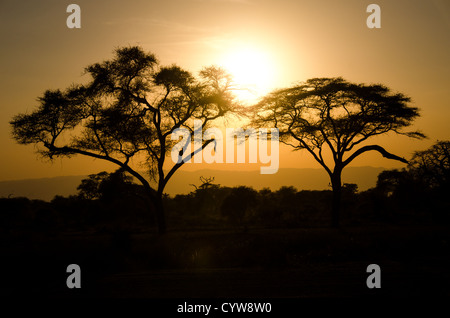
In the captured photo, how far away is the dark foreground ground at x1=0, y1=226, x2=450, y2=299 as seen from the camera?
8930mm

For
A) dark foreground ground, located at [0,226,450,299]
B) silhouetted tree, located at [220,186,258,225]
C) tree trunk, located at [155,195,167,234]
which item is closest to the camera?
dark foreground ground, located at [0,226,450,299]

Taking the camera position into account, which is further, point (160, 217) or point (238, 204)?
point (238, 204)

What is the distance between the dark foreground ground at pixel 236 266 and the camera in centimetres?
893

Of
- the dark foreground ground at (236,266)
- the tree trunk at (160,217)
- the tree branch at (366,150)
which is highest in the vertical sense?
the tree branch at (366,150)

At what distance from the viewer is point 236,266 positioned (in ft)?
40.0

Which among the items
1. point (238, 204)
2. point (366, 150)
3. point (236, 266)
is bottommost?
point (236, 266)

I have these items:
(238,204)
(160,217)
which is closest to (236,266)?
(160,217)

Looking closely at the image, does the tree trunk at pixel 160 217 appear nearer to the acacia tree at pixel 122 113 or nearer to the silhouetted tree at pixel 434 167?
the acacia tree at pixel 122 113

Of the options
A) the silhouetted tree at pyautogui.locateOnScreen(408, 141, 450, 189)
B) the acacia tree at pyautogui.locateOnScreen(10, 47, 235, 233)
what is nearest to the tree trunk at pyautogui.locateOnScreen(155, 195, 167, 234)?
the acacia tree at pyautogui.locateOnScreen(10, 47, 235, 233)

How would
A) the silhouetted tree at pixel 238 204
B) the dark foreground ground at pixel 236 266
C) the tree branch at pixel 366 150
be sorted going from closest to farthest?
the dark foreground ground at pixel 236 266
the tree branch at pixel 366 150
the silhouetted tree at pixel 238 204

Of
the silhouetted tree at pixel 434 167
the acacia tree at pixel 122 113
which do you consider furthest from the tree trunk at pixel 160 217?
the silhouetted tree at pixel 434 167

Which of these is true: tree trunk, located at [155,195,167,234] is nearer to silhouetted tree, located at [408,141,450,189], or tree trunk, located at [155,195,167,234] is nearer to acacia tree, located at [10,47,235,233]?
acacia tree, located at [10,47,235,233]

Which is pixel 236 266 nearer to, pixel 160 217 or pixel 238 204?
pixel 160 217

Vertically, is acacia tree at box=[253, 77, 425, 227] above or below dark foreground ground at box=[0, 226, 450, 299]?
above
